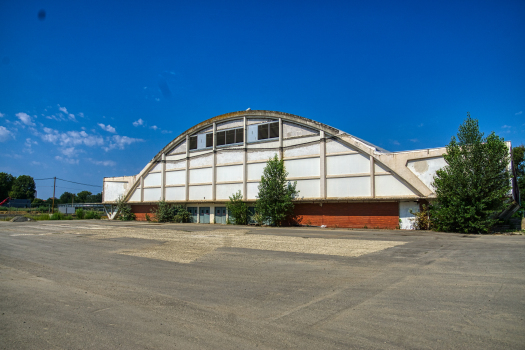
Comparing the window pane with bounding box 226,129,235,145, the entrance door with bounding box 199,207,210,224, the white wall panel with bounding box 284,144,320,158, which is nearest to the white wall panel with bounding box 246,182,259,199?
the white wall panel with bounding box 284,144,320,158

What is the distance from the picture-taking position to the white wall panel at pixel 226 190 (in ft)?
102

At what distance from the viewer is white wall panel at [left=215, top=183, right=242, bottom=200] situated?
3121 cm

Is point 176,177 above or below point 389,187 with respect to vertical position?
above

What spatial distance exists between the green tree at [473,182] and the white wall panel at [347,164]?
18.8ft

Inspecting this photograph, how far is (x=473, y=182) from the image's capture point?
1894 centimetres

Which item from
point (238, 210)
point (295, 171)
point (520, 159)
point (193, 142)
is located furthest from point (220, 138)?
point (520, 159)

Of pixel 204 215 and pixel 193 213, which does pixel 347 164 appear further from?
pixel 193 213

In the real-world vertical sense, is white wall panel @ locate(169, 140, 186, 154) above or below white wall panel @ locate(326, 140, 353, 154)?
above

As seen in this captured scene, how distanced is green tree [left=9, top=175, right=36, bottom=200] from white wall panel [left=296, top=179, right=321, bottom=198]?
110827 millimetres

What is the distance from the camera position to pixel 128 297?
6352mm

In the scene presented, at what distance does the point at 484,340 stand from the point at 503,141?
62.2 ft

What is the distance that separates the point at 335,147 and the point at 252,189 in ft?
28.3

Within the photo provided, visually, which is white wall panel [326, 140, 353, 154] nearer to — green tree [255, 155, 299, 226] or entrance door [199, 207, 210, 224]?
green tree [255, 155, 299, 226]

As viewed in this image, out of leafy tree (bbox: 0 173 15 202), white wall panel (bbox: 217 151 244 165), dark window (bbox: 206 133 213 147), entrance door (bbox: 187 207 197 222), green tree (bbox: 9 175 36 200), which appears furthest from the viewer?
green tree (bbox: 9 175 36 200)
